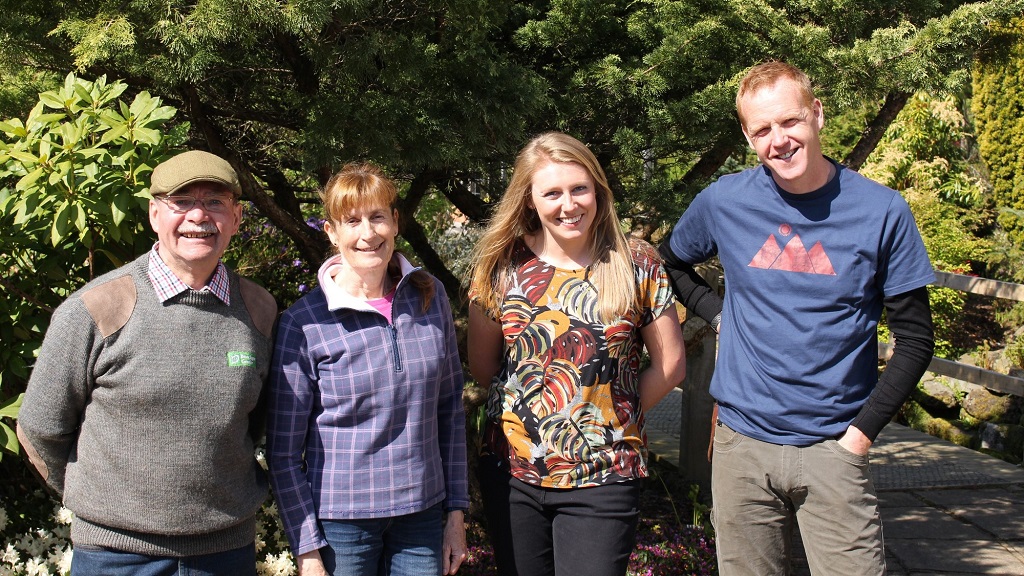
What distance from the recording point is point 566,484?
233 cm

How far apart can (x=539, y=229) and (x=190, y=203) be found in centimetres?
100

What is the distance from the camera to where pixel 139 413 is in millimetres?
1959

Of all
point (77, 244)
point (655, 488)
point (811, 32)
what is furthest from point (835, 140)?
point (77, 244)

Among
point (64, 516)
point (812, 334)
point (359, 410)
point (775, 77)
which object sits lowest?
point (64, 516)

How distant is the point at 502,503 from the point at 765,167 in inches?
47.4

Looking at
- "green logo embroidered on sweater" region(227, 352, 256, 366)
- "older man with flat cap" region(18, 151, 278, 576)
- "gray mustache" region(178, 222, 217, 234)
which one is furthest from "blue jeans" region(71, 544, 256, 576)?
"gray mustache" region(178, 222, 217, 234)

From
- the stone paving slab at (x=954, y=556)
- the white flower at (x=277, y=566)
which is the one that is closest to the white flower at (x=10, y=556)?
the white flower at (x=277, y=566)

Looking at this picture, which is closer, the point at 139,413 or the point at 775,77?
the point at 139,413

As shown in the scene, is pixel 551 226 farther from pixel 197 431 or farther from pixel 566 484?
pixel 197 431

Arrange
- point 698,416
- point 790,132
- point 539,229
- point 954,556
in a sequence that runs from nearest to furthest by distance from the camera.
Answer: point 790,132 < point 539,229 < point 954,556 < point 698,416

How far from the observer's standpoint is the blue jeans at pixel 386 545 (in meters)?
2.22

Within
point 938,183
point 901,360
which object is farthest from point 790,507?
point 938,183

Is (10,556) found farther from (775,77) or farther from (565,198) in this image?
(775,77)

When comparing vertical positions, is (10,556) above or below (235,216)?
below
